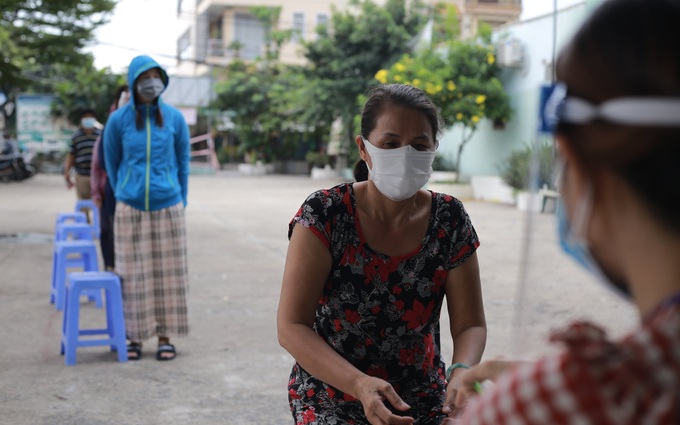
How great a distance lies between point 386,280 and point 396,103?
0.48 meters

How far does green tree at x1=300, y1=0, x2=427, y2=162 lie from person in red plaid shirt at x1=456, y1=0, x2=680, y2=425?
25.5 meters

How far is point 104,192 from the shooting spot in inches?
282

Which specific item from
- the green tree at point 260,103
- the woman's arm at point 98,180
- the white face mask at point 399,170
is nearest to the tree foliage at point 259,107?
the green tree at point 260,103

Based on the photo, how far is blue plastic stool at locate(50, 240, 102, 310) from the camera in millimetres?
7379

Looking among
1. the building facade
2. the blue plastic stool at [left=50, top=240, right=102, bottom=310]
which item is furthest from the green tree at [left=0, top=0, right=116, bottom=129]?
the building facade

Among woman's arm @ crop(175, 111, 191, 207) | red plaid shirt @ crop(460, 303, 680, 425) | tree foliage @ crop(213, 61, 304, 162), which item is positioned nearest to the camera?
red plaid shirt @ crop(460, 303, 680, 425)

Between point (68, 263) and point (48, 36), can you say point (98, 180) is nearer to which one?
point (68, 263)

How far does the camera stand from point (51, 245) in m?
12.2

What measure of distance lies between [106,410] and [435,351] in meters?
2.69

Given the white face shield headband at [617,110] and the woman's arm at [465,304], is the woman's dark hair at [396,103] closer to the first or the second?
the woman's arm at [465,304]

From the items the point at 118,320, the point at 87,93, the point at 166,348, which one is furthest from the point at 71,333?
the point at 87,93

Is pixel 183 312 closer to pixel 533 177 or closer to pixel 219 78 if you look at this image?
pixel 533 177

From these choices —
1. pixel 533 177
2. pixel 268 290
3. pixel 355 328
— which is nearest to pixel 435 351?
pixel 355 328

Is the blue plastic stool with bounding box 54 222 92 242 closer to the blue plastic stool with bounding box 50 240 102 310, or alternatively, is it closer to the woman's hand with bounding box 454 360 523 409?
the blue plastic stool with bounding box 50 240 102 310
